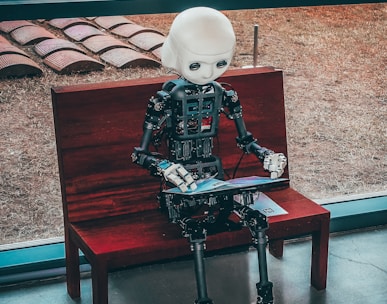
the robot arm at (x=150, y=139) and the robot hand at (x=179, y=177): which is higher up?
the robot arm at (x=150, y=139)

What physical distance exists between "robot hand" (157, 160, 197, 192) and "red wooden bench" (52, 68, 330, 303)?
0.23 meters

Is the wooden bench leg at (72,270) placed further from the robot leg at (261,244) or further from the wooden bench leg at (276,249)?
the wooden bench leg at (276,249)

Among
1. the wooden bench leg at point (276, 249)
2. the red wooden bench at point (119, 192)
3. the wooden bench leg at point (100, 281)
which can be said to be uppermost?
the red wooden bench at point (119, 192)

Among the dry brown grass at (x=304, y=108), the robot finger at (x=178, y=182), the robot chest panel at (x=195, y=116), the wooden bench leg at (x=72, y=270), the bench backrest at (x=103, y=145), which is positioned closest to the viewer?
the robot finger at (x=178, y=182)

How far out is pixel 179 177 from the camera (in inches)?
96.4

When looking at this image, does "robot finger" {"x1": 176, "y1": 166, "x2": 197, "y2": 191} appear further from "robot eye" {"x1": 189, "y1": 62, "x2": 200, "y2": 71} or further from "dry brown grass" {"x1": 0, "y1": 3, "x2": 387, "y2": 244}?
"dry brown grass" {"x1": 0, "y1": 3, "x2": 387, "y2": 244}

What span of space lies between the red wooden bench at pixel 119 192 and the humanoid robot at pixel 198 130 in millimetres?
86

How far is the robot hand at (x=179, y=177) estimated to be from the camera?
8.00ft

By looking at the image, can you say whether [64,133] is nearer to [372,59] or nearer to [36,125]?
[36,125]

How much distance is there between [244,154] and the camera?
9.70 ft

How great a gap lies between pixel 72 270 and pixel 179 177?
25.2 inches

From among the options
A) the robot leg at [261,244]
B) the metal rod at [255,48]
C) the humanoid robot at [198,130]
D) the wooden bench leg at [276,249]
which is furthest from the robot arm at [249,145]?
the wooden bench leg at [276,249]

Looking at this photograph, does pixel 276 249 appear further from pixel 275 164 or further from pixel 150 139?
pixel 150 139

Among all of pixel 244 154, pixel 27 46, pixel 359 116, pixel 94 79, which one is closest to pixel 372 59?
pixel 359 116
